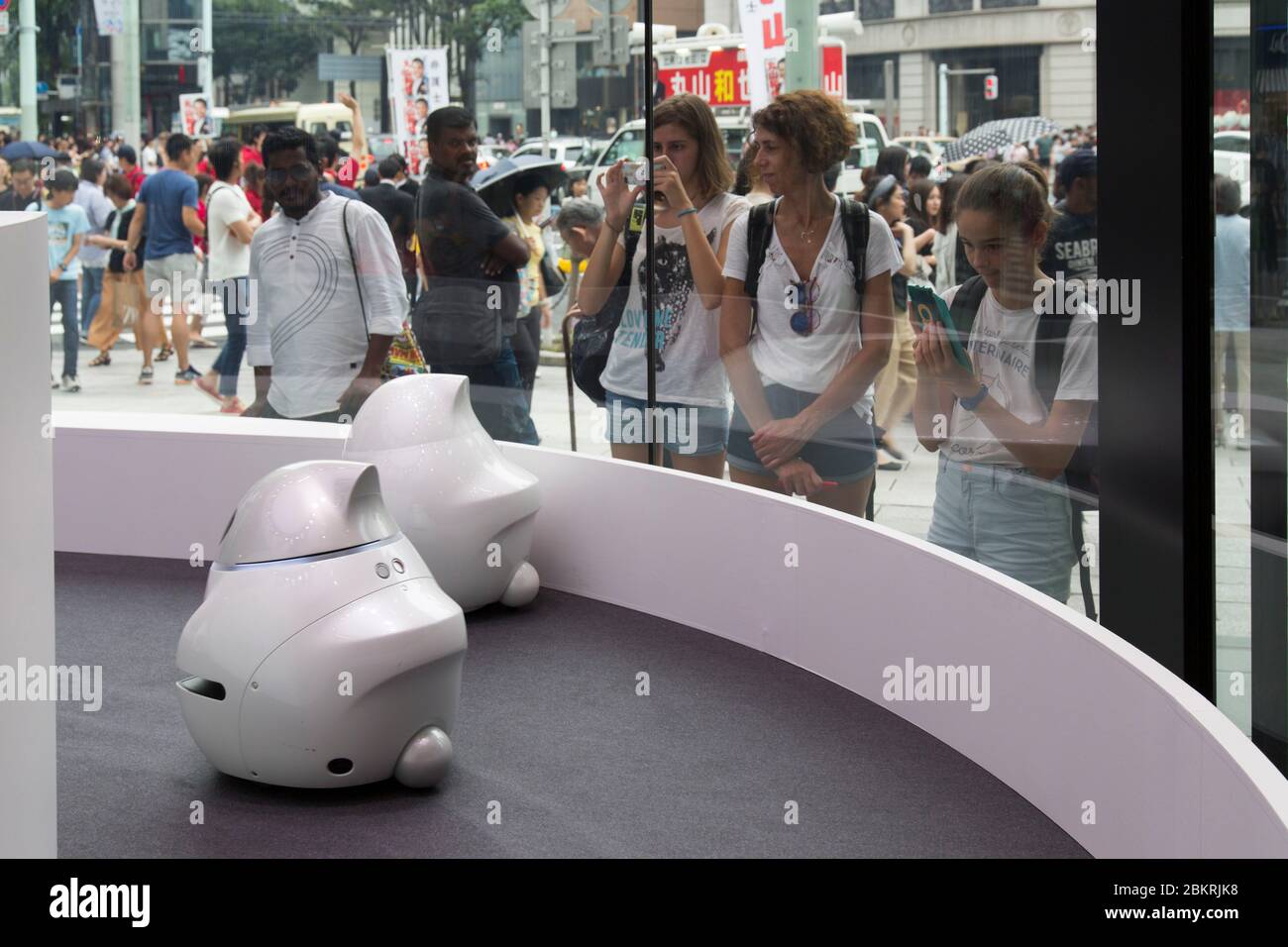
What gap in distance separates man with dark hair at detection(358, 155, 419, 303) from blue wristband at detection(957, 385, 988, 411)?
2.46 m

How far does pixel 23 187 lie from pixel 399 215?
2.79m

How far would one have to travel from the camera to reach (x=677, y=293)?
16.8 ft

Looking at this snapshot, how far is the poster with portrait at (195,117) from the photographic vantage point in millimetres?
6895

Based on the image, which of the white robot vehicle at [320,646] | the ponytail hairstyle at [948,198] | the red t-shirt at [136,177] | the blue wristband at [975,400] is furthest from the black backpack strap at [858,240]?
the red t-shirt at [136,177]

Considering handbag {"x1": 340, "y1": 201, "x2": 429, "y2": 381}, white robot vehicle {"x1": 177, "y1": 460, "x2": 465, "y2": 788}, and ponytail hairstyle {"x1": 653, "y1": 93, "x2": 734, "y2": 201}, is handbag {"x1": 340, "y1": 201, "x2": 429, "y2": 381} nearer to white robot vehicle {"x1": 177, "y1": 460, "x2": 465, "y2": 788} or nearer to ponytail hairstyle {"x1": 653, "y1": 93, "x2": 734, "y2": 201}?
ponytail hairstyle {"x1": 653, "y1": 93, "x2": 734, "y2": 201}

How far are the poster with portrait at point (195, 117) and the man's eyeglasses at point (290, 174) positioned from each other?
4.15 ft

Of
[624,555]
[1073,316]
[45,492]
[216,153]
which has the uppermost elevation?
[216,153]

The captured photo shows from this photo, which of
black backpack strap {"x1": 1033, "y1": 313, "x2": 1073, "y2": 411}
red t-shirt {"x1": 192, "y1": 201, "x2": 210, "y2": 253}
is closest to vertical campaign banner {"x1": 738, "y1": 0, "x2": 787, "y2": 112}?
black backpack strap {"x1": 1033, "y1": 313, "x2": 1073, "y2": 411}

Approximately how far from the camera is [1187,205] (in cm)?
360

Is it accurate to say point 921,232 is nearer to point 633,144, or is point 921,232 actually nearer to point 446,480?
point 633,144

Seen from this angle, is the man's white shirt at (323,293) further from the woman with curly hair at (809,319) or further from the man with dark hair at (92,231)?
the man with dark hair at (92,231)

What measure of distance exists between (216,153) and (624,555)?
3234mm
